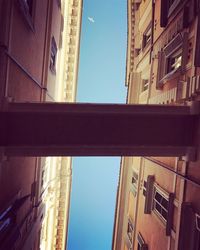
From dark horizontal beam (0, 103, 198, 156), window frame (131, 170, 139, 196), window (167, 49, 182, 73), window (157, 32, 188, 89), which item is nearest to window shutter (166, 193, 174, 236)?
dark horizontal beam (0, 103, 198, 156)

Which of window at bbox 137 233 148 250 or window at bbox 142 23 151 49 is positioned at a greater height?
window at bbox 142 23 151 49

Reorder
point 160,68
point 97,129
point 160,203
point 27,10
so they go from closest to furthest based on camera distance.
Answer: point 97,129, point 27,10, point 160,203, point 160,68

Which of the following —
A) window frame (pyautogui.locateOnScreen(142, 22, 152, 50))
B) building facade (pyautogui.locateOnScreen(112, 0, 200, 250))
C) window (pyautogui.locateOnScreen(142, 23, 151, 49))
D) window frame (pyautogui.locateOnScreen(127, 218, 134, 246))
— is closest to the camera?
building facade (pyautogui.locateOnScreen(112, 0, 200, 250))

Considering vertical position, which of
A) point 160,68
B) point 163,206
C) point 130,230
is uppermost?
point 160,68

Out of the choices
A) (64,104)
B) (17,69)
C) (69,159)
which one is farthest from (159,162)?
(69,159)

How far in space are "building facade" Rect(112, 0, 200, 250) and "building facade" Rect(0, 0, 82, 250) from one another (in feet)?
13.0

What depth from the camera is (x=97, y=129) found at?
342 inches

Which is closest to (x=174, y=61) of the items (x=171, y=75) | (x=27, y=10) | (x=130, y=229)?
(x=171, y=75)

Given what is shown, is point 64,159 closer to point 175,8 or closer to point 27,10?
point 175,8

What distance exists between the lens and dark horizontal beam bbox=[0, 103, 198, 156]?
27.9 feet

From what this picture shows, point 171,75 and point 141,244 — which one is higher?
point 171,75

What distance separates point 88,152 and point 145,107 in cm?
190

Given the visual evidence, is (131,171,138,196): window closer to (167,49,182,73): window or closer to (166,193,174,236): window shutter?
(166,193,174,236): window shutter

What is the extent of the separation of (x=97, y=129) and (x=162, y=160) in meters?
4.51
